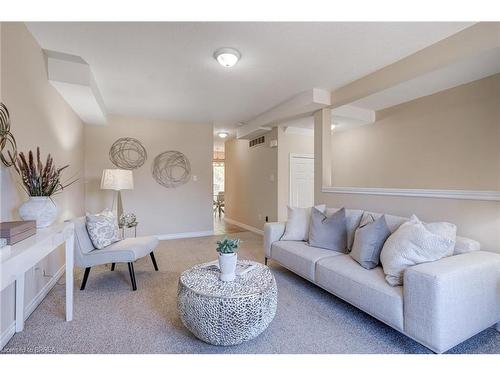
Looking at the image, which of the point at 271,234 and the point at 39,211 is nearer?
the point at 39,211

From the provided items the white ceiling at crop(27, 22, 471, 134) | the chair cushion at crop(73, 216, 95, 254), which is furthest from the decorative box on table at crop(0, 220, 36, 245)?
the white ceiling at crop(27, 22, 471, 134)

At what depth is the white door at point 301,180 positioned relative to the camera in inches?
203

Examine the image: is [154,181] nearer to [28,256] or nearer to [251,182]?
[251,182]

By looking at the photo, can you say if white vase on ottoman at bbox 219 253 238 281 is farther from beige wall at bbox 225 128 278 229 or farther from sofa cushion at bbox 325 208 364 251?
beige wall at bbox 225 128 278 229

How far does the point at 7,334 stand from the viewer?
1.72 metres

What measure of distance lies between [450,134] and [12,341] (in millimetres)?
4989

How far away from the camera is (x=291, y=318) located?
199 cm

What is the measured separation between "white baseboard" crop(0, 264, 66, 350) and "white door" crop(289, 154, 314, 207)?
3823mm

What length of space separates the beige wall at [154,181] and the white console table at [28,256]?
288cm

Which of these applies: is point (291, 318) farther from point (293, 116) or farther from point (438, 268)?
point (293, 116)

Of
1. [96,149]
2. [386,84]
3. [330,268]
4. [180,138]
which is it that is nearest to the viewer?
[330,268]

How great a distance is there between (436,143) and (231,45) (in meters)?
3.18

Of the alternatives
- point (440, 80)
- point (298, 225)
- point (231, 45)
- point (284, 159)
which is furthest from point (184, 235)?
point (440, 80)
